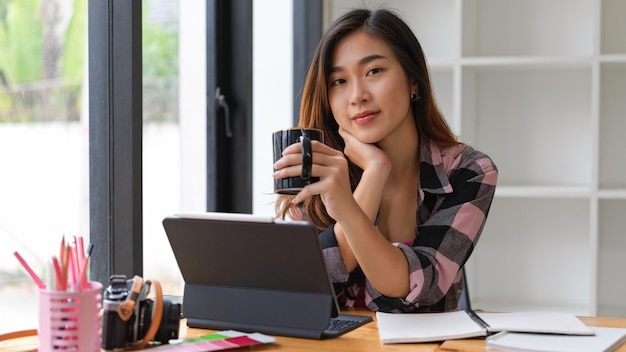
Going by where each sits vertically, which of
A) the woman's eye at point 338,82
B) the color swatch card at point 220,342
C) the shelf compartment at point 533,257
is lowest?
the shelf compartment at point 533,257

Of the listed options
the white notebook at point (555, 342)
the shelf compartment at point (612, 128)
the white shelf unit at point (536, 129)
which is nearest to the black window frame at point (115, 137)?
the white notebook at point (555, 342)

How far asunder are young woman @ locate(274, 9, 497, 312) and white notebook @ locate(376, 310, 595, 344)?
0.54 ft

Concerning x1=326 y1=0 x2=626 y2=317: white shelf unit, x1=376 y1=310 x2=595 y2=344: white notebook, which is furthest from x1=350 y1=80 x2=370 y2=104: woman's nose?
x1=326 y1=0 x2=626 y2=317: white shelf unit

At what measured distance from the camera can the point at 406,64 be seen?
1876 mm

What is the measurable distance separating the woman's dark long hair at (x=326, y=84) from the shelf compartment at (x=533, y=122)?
3.32 feet

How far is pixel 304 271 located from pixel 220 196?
1.18 meters

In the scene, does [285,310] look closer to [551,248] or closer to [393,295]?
[393,295]

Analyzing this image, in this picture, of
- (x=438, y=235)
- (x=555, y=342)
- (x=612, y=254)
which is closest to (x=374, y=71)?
(x=438, y=235)

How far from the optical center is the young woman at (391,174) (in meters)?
1.62

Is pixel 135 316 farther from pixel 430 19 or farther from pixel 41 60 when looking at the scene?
pixel 430 19

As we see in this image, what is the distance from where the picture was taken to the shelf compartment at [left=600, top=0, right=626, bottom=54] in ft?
9.58

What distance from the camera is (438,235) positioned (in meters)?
1.67

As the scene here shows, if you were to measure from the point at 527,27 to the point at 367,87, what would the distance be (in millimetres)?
1443

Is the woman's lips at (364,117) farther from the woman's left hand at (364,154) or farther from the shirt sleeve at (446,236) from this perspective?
the shirt sleeve at (446,236)
